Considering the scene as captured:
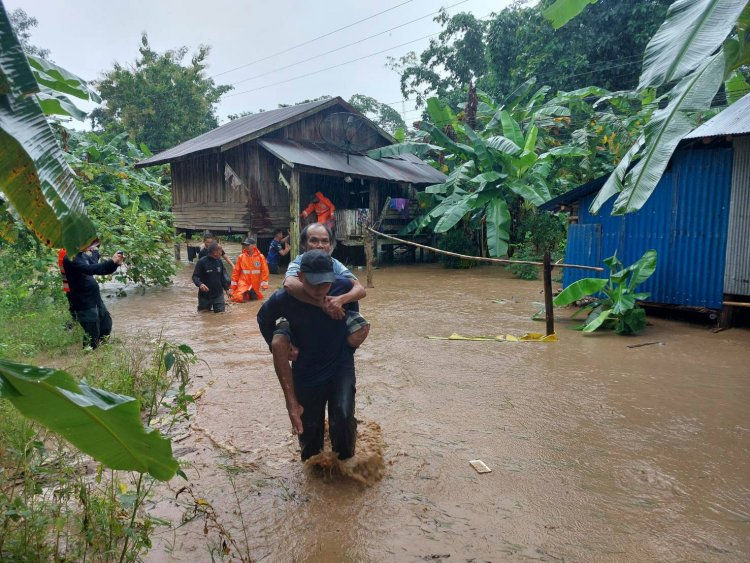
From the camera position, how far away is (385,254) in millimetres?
20781

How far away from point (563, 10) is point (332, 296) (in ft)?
11.3

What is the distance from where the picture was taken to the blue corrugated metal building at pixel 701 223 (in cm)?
766

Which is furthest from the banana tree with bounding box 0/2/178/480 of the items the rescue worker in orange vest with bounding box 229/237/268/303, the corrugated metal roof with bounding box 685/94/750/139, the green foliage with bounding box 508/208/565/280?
the green foliage with bounding box 508/208/565/280

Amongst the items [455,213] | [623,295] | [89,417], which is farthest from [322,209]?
[89,417]

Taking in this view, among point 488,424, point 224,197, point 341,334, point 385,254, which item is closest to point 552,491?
point 488,424

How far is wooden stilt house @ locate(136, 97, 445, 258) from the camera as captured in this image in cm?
1455

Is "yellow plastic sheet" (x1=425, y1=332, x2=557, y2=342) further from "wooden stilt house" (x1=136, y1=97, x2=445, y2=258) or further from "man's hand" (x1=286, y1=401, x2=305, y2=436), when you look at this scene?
"wooden stilt house" (x1=136, y1=97, x2=445, y2=258)

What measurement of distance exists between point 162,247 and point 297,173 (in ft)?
13.5

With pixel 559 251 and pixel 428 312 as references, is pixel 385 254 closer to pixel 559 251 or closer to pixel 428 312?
pixel 559 251

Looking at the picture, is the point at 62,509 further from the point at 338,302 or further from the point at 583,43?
the point at 583,43

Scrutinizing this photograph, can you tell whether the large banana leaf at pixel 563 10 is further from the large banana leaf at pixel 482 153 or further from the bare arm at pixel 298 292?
the large banana leaf at pixel 482 153

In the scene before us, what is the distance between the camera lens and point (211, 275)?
945 centimetres

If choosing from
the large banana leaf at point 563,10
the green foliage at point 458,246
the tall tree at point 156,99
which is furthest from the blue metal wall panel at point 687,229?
the tall tree at point 156,99

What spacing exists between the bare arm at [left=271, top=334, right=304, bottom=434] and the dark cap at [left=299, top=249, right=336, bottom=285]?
426 millimetres
